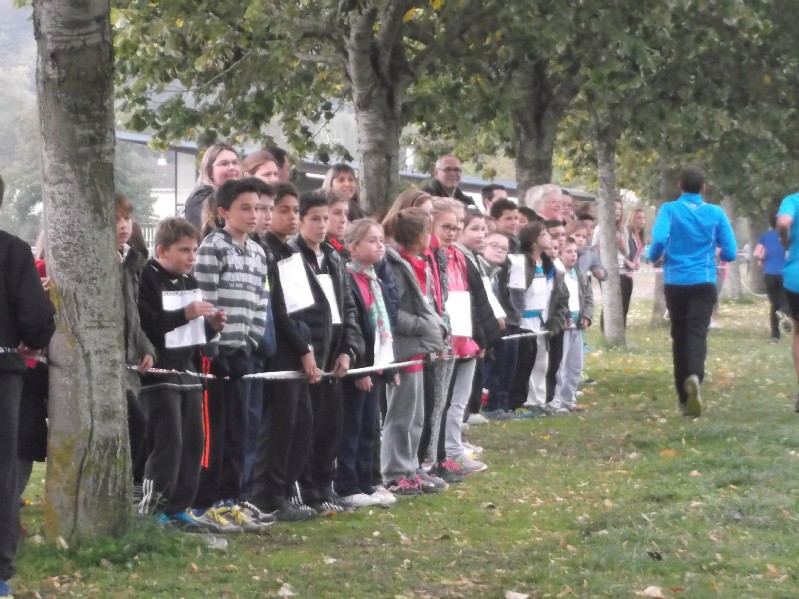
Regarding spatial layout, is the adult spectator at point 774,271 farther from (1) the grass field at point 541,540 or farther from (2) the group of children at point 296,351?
(2) the group of children at point 296,351

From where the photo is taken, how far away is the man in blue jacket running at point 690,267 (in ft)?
46.4

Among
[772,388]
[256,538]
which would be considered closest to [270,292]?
[256,538]

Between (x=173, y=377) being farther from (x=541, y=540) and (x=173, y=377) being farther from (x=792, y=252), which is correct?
(x=792, y=252)

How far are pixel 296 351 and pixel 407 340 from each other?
141 centimetres

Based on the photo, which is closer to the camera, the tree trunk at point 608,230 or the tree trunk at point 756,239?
the tree trunk at point 608,230

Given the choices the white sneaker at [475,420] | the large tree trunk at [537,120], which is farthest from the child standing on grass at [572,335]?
the large tree trunk at [537,120]

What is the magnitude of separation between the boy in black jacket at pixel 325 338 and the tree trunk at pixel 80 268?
180 centimetres

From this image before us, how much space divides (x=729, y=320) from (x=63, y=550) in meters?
27.4

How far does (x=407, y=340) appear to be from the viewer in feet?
33.6

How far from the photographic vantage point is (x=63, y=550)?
A: 7426mm

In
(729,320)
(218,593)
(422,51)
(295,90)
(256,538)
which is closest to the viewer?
(218,593)

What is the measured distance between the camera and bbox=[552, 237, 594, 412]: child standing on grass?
50.6ft

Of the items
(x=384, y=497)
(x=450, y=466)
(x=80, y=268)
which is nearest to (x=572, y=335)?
(x=450, y=466)

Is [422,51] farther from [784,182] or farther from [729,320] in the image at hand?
[729,320]
